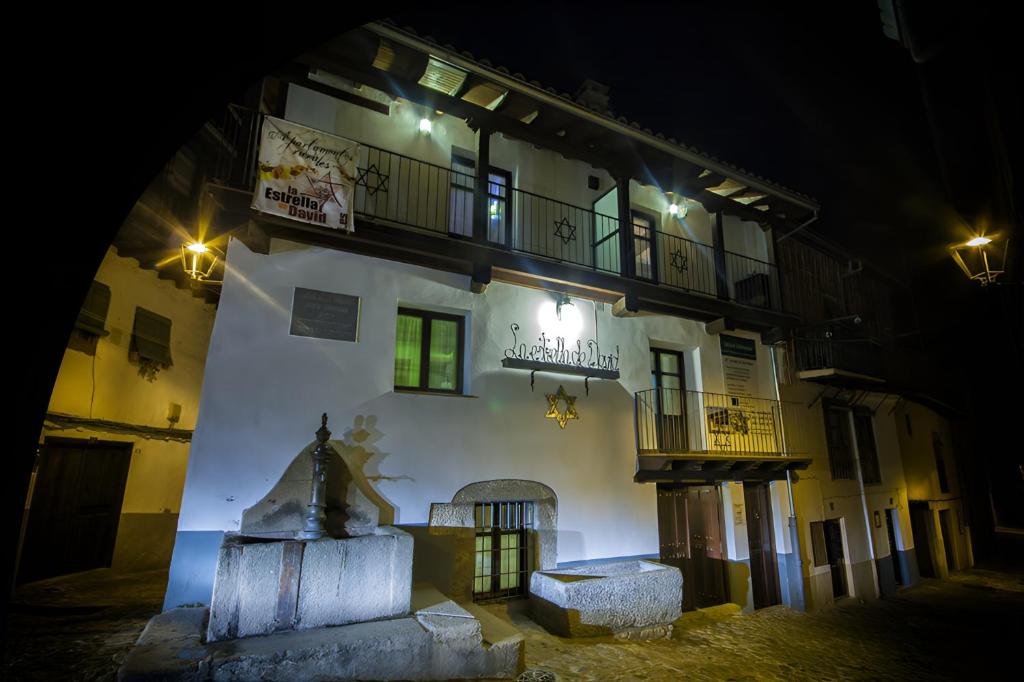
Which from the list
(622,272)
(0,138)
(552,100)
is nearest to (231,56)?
(0,138)

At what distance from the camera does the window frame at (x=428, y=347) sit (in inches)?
313

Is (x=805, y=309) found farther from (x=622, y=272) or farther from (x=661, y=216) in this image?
(x=622, y=272)

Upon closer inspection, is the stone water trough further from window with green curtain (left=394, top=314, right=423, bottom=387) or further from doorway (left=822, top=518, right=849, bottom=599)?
doorway (left=822, top=518, right=849, bottom=599)

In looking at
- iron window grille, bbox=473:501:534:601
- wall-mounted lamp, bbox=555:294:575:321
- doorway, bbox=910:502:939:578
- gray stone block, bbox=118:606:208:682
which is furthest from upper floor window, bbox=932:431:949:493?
gray stone block, bbox=118:606:208:682

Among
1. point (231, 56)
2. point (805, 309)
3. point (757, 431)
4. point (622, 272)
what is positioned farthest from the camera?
point (805, 309)

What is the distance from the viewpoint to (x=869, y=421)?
47.0 ft

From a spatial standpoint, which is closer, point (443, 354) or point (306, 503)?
point (306, 503)

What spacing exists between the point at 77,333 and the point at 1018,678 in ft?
52.3

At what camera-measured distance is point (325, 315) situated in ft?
23.7

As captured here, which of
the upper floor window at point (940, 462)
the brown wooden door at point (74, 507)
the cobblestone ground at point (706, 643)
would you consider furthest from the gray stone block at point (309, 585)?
the upper floor window at point (940, 462)

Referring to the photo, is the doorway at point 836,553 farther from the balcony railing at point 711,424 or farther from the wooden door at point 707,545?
the wooden door at point 707,545

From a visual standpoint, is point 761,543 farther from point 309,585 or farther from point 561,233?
point 309,585

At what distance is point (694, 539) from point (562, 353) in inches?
193

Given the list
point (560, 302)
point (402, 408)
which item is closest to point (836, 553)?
point (560, 302)
